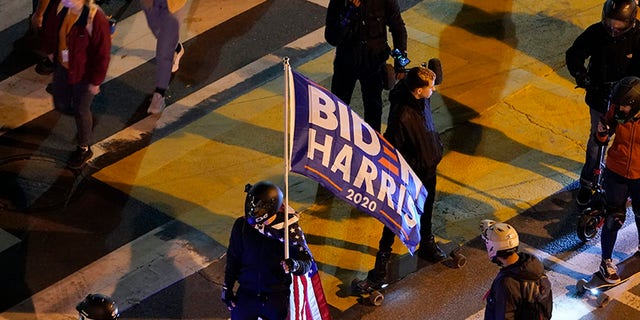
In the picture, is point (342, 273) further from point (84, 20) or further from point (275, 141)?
point (84, 20)

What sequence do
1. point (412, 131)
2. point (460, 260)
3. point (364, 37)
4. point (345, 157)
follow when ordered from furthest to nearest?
point (364, 37)
point (460, 260)
point (412, 131)
point (345, 157)

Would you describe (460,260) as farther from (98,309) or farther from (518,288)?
(98,309)

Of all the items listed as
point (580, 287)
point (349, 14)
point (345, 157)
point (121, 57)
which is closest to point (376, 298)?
point (580, 287)

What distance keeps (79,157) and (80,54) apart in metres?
1.17

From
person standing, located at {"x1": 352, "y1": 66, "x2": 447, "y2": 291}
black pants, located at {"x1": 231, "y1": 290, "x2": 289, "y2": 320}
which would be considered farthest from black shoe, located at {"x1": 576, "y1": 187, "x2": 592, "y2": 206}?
black pants, located at {"x1": 231, "y1": 290, "x2": 289, "y2": 320}

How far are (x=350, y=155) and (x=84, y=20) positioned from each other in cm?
419

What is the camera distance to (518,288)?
8742 millimetres

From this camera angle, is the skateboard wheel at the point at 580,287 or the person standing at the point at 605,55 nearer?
the skateboard wheel at the point at 580,287

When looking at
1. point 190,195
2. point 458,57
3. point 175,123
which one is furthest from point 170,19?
point 458,57

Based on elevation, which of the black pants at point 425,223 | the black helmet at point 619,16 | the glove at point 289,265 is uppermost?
the black helmet at point 619,16

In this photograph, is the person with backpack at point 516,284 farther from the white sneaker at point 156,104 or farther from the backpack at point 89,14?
the white sneaker at point 156,104

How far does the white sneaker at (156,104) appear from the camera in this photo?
13703mm

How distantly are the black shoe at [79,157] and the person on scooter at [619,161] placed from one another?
5217 mm

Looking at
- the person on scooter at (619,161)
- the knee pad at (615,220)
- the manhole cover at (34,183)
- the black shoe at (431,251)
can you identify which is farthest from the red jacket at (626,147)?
the manhole cover at (34,183)
